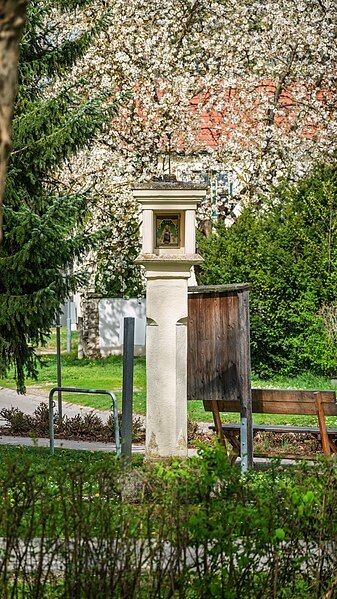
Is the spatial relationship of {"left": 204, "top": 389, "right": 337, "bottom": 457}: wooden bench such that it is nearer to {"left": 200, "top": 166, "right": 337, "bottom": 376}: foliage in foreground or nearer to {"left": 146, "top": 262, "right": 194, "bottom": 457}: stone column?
{"left": 146, "top": 262, "right": 194, "bottom": 457}: stone column

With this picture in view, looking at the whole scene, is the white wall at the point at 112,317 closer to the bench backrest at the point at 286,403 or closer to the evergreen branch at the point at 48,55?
the evergreen branch at the point at 48,55

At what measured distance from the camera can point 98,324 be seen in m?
33.7

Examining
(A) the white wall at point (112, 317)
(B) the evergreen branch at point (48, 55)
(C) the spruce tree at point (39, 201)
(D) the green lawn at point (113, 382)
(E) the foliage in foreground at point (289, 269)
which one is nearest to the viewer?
(C) the spruce tree at point (39, 201)

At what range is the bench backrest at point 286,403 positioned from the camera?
12.8 meters

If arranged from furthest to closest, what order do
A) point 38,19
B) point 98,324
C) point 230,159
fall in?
point 98,324
point 230,159
point 38,19

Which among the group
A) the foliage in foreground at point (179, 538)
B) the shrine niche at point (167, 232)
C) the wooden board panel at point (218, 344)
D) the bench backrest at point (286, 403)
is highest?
the shrine niche at point (167, 232)

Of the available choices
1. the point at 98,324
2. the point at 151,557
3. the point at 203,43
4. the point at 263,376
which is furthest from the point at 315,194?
the point at 151,557

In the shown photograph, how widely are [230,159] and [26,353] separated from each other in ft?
45.2

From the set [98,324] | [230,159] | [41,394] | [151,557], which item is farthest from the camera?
[98,324]

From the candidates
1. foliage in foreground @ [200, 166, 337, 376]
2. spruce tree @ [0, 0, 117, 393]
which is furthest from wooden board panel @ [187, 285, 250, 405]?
foliage in foreground @ [200, 166, 337, 376]

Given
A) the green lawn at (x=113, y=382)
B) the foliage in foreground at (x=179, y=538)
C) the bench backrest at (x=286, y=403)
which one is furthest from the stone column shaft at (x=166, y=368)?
the green lawn at (x=113, y=382)

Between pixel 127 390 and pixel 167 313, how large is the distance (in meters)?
1.11

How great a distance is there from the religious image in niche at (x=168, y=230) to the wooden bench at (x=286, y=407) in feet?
5.88

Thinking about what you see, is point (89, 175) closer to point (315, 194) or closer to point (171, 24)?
point (171, 24)
